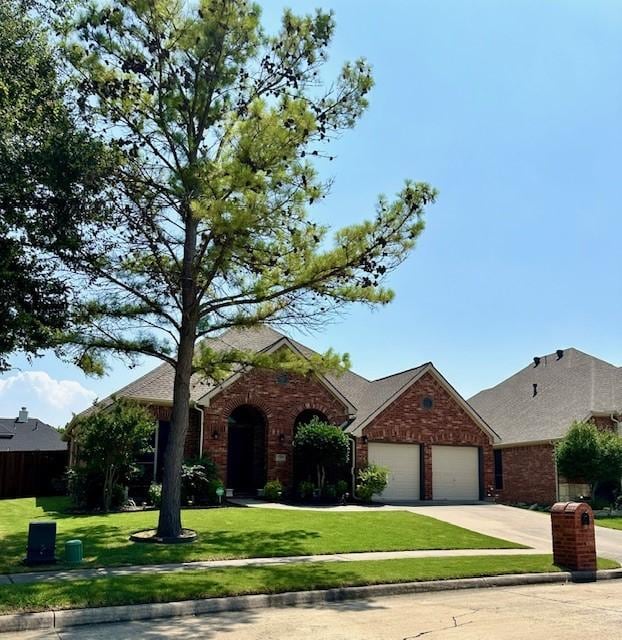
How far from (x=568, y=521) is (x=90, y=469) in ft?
42.9

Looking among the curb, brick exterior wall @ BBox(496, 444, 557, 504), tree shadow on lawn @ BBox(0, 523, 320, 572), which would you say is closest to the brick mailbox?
the curb

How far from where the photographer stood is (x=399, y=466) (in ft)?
86.7

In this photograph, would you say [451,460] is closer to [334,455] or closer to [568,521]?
[334,455]

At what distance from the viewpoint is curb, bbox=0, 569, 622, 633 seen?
789 centimetres

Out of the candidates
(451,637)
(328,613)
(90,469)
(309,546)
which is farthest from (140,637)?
(90,469)

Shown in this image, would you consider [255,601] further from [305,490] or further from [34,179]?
[305,490]

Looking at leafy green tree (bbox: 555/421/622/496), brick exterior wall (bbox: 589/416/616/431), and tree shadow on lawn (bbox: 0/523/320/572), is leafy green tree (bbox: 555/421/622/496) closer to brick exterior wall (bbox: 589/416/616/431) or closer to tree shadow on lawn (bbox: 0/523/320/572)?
brick exterior wall (bbox: 589/416/616/431)

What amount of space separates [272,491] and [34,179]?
1438cm

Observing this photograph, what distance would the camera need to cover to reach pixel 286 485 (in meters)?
24.4

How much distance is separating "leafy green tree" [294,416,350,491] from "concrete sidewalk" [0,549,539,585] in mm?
9299

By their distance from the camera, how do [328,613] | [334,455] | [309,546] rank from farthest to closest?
[334,455] → [309,546] → [328,613]

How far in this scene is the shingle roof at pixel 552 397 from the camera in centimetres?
2856

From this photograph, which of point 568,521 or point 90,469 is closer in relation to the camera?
point 568,521

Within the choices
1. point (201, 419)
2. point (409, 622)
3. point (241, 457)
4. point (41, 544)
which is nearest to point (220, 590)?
point (409, 622)
